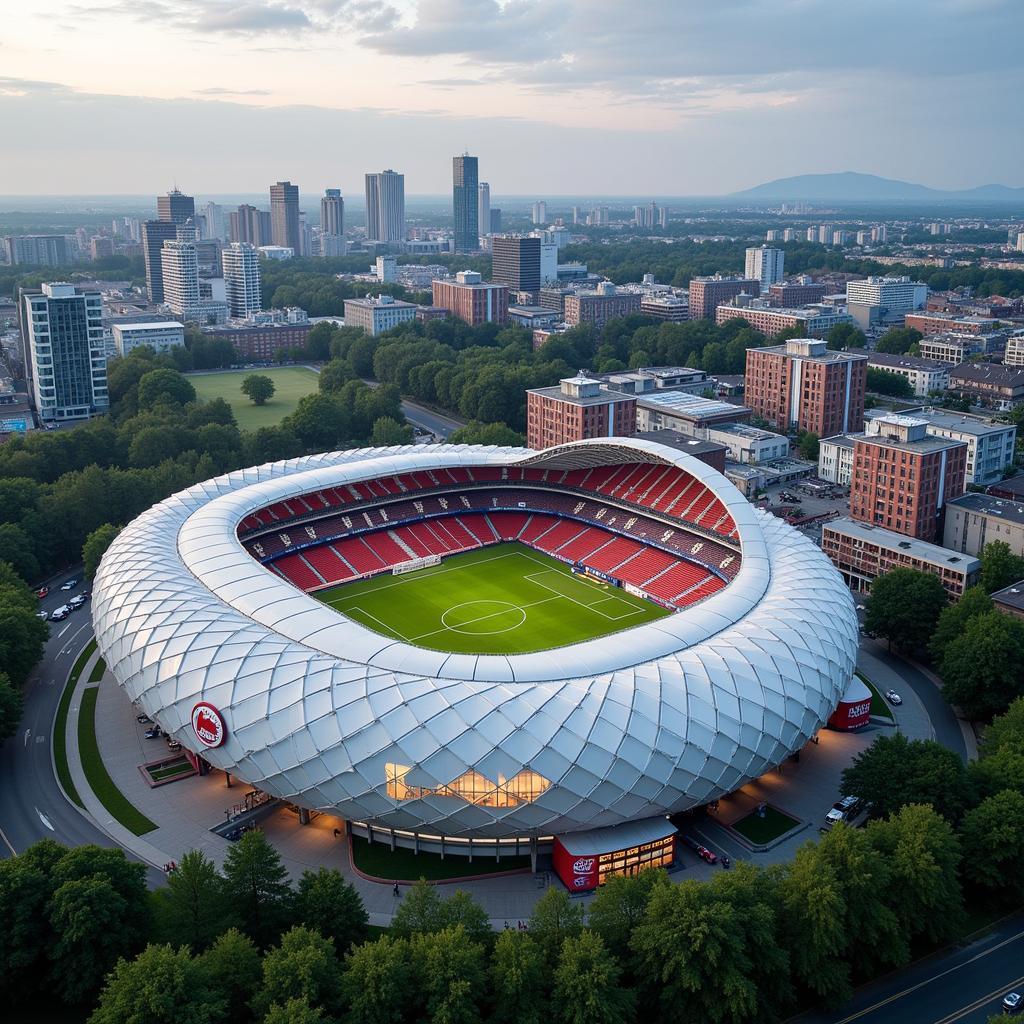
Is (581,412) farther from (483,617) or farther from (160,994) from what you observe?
(160,994)

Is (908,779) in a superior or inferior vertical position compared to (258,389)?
inferior

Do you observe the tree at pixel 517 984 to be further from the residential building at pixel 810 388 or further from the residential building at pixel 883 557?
the residential building at pixel 810 388

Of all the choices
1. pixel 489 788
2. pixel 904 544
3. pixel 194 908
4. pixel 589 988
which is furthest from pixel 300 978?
pixel 904 544

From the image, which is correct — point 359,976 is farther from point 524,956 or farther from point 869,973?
point 869,973

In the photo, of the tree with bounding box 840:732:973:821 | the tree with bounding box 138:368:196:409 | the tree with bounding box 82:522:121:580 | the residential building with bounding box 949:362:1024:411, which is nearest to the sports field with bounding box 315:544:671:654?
the tree with bounding box 82:522:121:580

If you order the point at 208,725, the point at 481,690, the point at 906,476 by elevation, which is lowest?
the point at 208,725

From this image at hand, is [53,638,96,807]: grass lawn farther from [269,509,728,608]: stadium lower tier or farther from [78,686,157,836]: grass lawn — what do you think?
[269,509,728,608]: stadium lower tier
